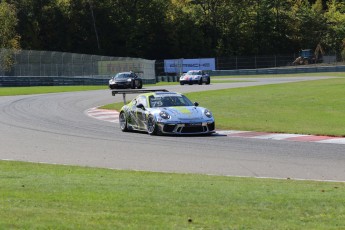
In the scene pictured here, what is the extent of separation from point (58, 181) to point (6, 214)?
360 centimetres

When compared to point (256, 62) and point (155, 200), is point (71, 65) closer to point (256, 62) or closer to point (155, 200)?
point (256, 62)

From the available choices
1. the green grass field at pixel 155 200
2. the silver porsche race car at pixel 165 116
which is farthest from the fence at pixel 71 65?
the green grass field at pixel 155 200

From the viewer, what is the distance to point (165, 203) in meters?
8.34

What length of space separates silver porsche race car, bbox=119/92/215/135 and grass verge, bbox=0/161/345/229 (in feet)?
27.3

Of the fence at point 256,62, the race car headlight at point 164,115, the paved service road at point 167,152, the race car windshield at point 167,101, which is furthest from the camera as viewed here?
the fence at point 256,62

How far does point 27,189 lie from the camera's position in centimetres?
956

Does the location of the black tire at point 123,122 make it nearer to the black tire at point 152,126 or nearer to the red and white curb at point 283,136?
the black tire at point 152,126

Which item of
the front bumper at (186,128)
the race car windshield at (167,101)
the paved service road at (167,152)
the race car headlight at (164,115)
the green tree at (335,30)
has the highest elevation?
the green tree at (335,30)

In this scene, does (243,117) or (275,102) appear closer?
(243,117)

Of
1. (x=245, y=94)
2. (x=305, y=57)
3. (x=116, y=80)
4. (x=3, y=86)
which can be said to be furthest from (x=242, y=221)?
(x=305, y=57)

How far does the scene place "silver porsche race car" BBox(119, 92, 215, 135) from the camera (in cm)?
2030

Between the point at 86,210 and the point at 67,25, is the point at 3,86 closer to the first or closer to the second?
the point at 67,25

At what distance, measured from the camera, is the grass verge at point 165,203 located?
7012mm

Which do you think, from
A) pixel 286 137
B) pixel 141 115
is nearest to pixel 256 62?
pixel 141 115
